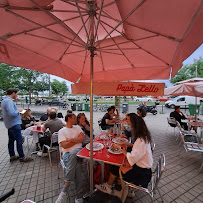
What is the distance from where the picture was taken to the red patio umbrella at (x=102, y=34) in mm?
1512

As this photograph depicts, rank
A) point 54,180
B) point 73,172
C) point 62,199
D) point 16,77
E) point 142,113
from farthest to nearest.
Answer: point 16,77 < point 142,113 < point 54,180 < point 73,172 < point 62,199

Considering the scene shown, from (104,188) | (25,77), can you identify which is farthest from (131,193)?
(25,77)

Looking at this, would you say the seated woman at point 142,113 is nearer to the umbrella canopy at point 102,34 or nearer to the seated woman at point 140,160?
the umbrella canopy at point 102,34

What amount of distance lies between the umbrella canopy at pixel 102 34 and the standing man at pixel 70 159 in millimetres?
1750

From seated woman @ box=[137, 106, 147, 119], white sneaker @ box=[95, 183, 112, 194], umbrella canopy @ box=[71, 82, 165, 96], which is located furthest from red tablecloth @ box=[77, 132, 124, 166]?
seated woman @ box=[137, 106, 147, 119]

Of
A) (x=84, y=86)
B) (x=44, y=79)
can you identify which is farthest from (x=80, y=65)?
(x=44, y=79)

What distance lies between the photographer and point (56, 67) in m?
3.42

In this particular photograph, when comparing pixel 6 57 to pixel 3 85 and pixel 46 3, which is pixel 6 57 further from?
pixel 3 85

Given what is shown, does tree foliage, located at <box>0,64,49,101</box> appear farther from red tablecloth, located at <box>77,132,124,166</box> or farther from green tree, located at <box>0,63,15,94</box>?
red tablecloth, located at <box>77,132,124,166</box>

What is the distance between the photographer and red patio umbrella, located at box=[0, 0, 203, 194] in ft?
4.96

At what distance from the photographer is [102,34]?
2.90 meters

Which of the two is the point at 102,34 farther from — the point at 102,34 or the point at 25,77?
the point at 25,77

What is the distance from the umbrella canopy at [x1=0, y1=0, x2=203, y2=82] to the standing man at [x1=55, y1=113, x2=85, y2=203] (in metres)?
1.75

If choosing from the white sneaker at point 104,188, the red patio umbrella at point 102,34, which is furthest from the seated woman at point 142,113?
the white sneaker at point 104,188
